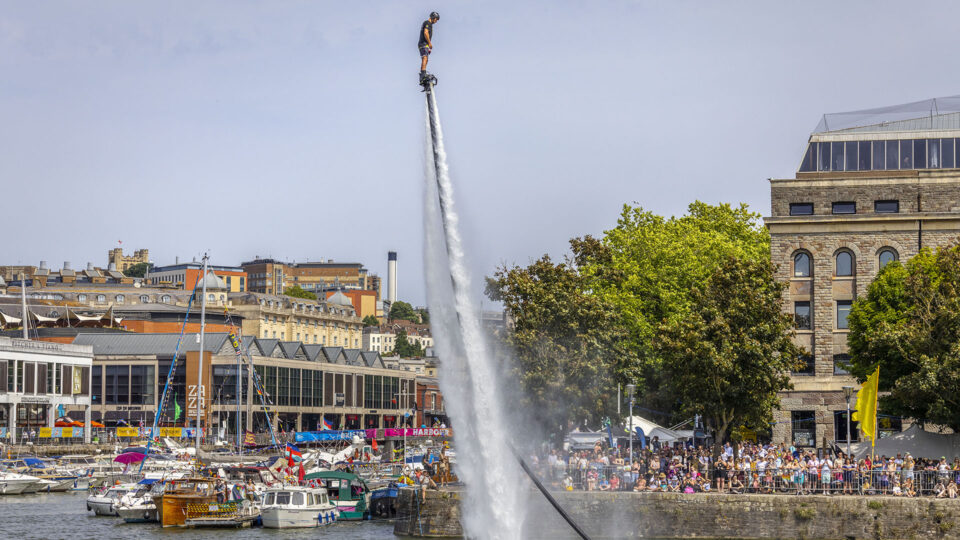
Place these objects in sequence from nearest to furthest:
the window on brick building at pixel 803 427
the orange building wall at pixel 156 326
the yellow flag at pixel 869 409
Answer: the yellow flag at pixel 869 409
the window on brick building at pixel 803 427
the orange building wall at pixel 156 326

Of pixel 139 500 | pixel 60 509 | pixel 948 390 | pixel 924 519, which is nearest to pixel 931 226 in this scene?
pixel 948 390

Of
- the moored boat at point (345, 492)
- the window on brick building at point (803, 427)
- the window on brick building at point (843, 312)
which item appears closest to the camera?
the moored boat at point (345, 492)

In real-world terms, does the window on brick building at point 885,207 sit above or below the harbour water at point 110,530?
above

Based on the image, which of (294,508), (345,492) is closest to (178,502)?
(294,508)

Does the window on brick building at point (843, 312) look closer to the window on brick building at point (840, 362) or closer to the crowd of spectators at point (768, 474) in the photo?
the window on brick building at point (840, 362)

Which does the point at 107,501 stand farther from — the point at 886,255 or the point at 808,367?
the point at 886,255

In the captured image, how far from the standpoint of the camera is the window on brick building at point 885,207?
225 feet

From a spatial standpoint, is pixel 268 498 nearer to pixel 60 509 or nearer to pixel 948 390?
pixel 60 509

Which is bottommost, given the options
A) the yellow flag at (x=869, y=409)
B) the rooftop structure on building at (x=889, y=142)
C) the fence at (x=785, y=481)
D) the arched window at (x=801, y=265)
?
the fence at (x=785, y=481)

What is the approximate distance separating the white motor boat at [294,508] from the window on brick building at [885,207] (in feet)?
109

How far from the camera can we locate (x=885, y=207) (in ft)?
226

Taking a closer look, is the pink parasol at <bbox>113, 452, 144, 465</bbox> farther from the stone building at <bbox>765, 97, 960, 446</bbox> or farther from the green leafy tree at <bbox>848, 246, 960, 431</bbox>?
the green leafy tree at <bbox>848, 246, 960, 431</bbox>

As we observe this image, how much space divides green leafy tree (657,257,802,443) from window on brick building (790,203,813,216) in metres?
10.9

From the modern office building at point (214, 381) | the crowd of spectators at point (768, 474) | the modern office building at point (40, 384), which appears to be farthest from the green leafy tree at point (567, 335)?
the modern office building at point (214, 381)
